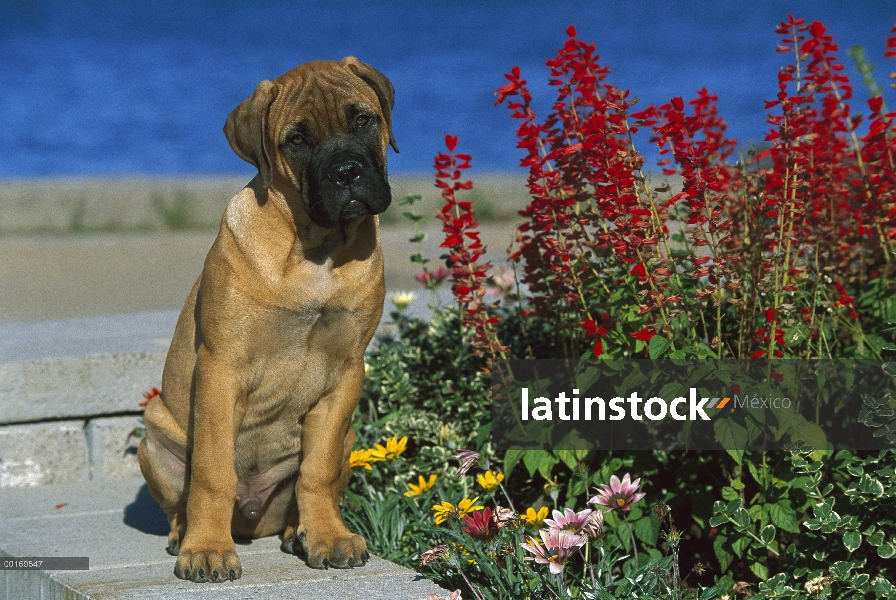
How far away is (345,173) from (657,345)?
95cm

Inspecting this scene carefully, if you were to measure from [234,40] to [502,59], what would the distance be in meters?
6.00

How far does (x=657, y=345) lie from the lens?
3.10 meters

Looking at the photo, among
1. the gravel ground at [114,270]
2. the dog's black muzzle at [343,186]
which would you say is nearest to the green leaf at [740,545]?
the dog's black muzzle at [343,186]

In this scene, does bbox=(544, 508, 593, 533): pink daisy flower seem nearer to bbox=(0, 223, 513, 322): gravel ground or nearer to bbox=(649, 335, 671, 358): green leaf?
bbox=(649, 335, 671, 358): green leaf

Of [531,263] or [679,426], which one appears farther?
[531,263]

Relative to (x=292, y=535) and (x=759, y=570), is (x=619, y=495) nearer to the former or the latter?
(x=759, y=570)

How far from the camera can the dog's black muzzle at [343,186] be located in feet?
10.1

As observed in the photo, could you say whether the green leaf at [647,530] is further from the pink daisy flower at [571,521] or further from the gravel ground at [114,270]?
the gravel ground at [114,270]

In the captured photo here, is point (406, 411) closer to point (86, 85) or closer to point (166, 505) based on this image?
point (166, 505)

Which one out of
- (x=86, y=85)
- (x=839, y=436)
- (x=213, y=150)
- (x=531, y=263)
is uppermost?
(x=86, y=85)

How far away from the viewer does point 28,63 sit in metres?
23.3

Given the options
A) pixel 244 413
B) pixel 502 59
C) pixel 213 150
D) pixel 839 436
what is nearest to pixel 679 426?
pixel 839 436

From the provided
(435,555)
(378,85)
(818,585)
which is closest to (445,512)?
(435,555)

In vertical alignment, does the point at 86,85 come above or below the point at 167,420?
above
